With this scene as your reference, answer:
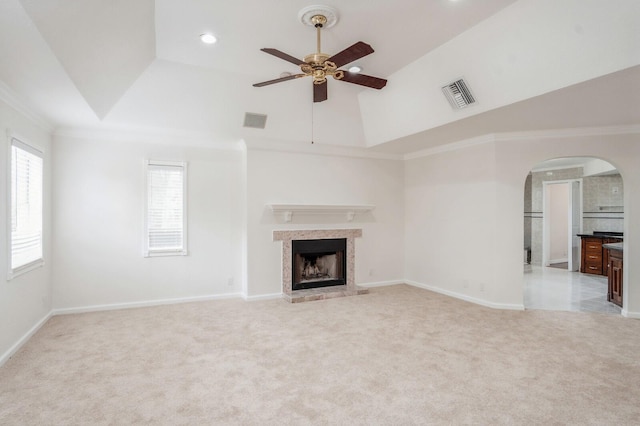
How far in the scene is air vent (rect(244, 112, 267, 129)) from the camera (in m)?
4.81

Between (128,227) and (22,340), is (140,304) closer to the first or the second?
(128,227)

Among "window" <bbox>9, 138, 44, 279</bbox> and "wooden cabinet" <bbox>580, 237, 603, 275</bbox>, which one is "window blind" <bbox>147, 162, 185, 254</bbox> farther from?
"wooden cabinet" <bbox>580, 237, 603, 275</bbox>

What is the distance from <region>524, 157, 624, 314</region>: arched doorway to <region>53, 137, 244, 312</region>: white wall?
16.3 ft

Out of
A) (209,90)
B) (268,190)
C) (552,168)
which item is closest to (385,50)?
(209,90)

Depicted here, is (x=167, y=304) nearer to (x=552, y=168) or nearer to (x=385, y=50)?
(x=385, y=50)

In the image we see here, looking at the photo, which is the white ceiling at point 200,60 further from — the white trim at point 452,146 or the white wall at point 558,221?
the white wall at point 558,221

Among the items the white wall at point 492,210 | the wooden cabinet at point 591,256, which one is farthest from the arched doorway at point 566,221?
the white wall at point 492,210

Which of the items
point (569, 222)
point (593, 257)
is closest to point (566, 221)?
point (569, 222)

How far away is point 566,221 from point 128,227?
32.9 feet

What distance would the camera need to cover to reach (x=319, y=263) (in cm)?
624

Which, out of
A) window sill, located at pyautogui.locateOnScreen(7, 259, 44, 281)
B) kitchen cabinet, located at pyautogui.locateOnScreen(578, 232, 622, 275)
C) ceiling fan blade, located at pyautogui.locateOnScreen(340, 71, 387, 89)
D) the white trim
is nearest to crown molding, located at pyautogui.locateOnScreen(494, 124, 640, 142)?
the white trim

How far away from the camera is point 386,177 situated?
255 inches

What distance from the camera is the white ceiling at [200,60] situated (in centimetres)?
247

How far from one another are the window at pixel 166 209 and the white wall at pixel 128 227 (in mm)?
95
